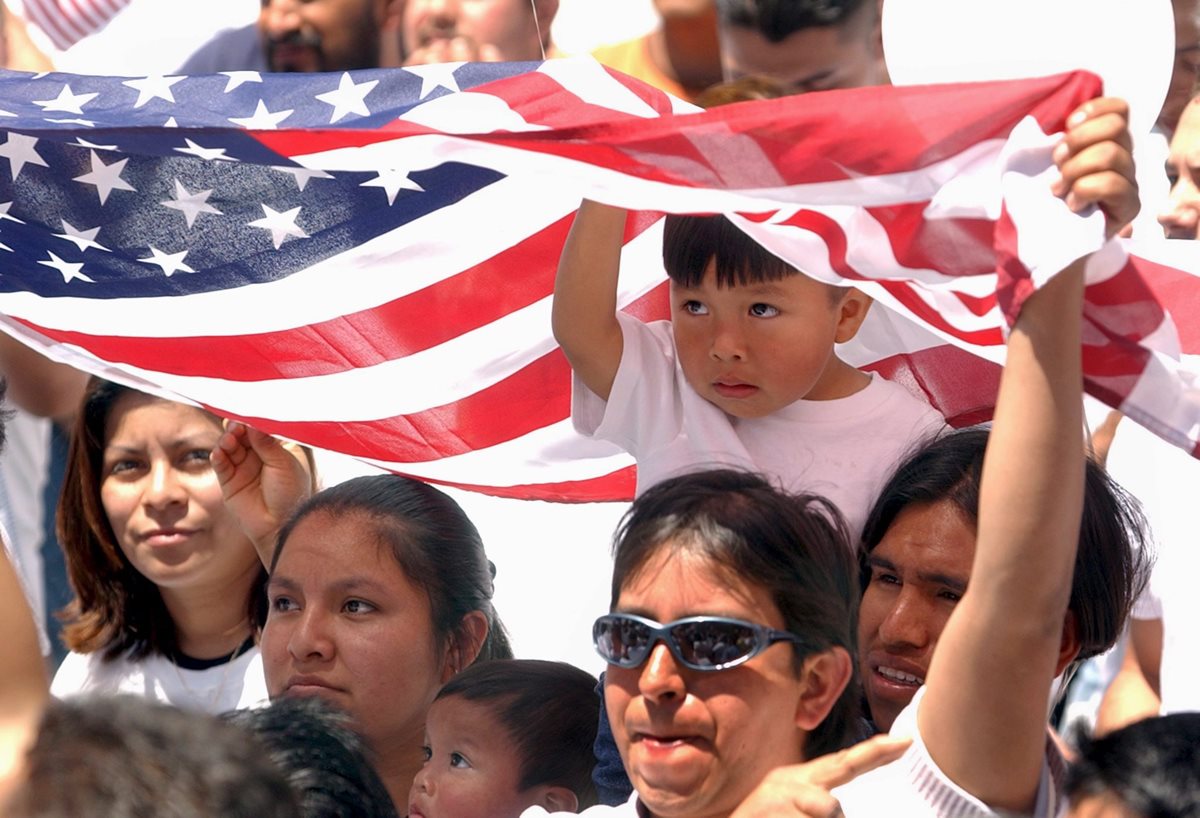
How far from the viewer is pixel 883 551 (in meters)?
2.89

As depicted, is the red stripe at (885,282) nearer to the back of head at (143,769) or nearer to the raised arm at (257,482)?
the back of head at (143,769)

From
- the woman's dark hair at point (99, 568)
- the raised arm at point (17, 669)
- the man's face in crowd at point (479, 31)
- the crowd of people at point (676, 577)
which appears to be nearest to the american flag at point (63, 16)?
the crowd of people at point (676, 577)

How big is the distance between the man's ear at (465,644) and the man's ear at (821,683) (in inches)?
52.1

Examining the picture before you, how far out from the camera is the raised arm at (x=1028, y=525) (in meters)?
2.12

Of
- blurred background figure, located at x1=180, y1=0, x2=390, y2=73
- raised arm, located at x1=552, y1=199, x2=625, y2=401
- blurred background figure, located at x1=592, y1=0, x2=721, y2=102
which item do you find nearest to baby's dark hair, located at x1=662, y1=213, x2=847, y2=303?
raised arm, located at x1=552, y1=199, x2=625, y2=401

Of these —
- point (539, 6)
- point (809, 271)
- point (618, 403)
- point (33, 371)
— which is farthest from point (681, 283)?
point (33, 371)

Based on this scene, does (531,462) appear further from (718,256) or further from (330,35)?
(330,35)

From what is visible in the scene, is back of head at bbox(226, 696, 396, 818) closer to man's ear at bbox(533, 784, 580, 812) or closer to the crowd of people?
the crowd of people

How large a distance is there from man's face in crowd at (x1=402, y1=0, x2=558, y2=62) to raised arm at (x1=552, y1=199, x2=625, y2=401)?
5.86 feet

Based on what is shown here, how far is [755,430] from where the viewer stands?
129 inches

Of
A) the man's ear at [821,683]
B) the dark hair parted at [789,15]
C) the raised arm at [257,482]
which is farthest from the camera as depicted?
the dark hair parted at [789,15]

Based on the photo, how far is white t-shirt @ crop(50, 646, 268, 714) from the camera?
159 inches

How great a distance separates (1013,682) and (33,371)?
11.8 ft

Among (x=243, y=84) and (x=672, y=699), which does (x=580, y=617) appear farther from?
(x=672, y=699)
